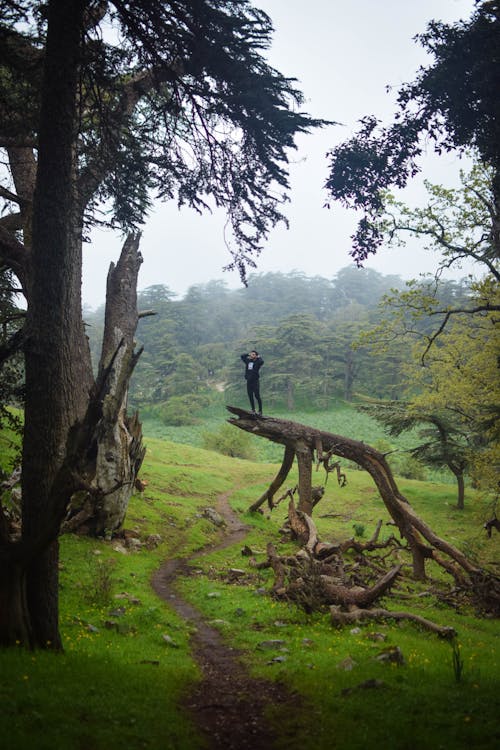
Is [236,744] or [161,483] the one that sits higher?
[236,744]

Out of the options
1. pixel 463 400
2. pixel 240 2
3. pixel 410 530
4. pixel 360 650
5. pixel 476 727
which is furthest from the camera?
pixel 463 400

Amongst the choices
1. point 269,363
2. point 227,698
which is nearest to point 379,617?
point 227,698

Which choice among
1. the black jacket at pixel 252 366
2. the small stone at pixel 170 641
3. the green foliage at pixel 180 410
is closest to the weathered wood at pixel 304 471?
the black jacket at pixel 252 366

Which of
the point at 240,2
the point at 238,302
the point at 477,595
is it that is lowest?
the point at 477,595

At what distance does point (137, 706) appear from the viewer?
5328 millimetres

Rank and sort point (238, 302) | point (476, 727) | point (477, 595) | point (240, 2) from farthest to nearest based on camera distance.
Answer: point (238, 302)
point (477, 595)
point (240, 2)
point (476, 727)

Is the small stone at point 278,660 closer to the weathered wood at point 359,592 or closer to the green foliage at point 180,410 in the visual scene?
the weathered wood at point 359,592

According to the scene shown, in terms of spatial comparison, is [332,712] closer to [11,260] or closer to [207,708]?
[207,708]

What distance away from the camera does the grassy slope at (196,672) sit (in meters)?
4.82

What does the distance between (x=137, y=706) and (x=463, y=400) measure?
842 inches

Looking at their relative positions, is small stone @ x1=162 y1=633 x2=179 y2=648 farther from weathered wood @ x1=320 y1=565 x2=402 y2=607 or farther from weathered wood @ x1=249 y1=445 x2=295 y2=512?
weathered wood @ x1=249 y1=445 x2=295 y2=512

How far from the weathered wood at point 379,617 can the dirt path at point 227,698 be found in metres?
2.12

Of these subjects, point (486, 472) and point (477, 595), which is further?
point (486, 472)

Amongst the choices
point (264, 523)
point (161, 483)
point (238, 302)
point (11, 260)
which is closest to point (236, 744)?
point (11, 260)
